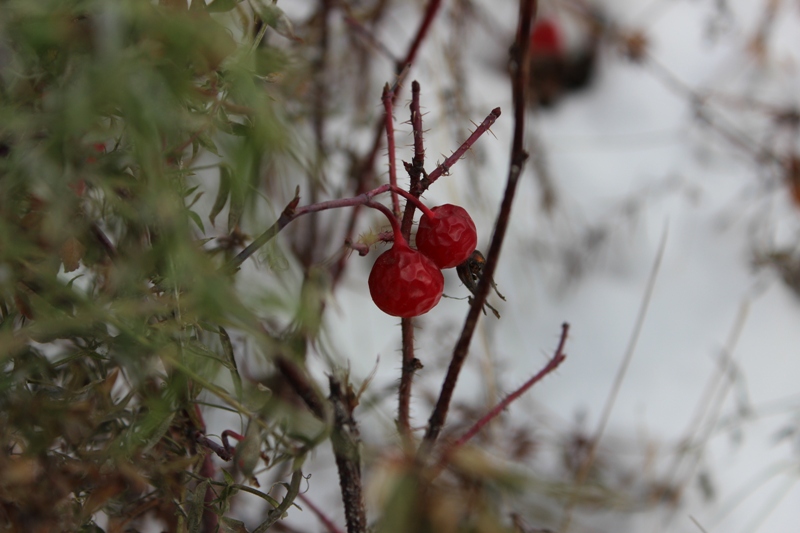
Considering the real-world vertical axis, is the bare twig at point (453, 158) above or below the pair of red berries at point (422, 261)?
above

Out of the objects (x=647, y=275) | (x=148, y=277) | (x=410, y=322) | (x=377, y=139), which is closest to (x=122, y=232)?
(x=148, y=277)

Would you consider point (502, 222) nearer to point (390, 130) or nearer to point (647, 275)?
point (390, 130)

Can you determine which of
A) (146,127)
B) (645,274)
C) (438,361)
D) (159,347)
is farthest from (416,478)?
(645,274)

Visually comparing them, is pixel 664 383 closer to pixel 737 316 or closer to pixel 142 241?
pixel 737 316

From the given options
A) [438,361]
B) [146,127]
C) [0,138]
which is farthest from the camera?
[438,361]

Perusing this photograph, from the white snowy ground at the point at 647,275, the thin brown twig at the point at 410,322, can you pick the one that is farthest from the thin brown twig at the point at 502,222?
the white snowy ground at the point at 647,275

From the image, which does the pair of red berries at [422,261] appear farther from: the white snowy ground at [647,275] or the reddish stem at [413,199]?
the white snowy ground at [647,275]
